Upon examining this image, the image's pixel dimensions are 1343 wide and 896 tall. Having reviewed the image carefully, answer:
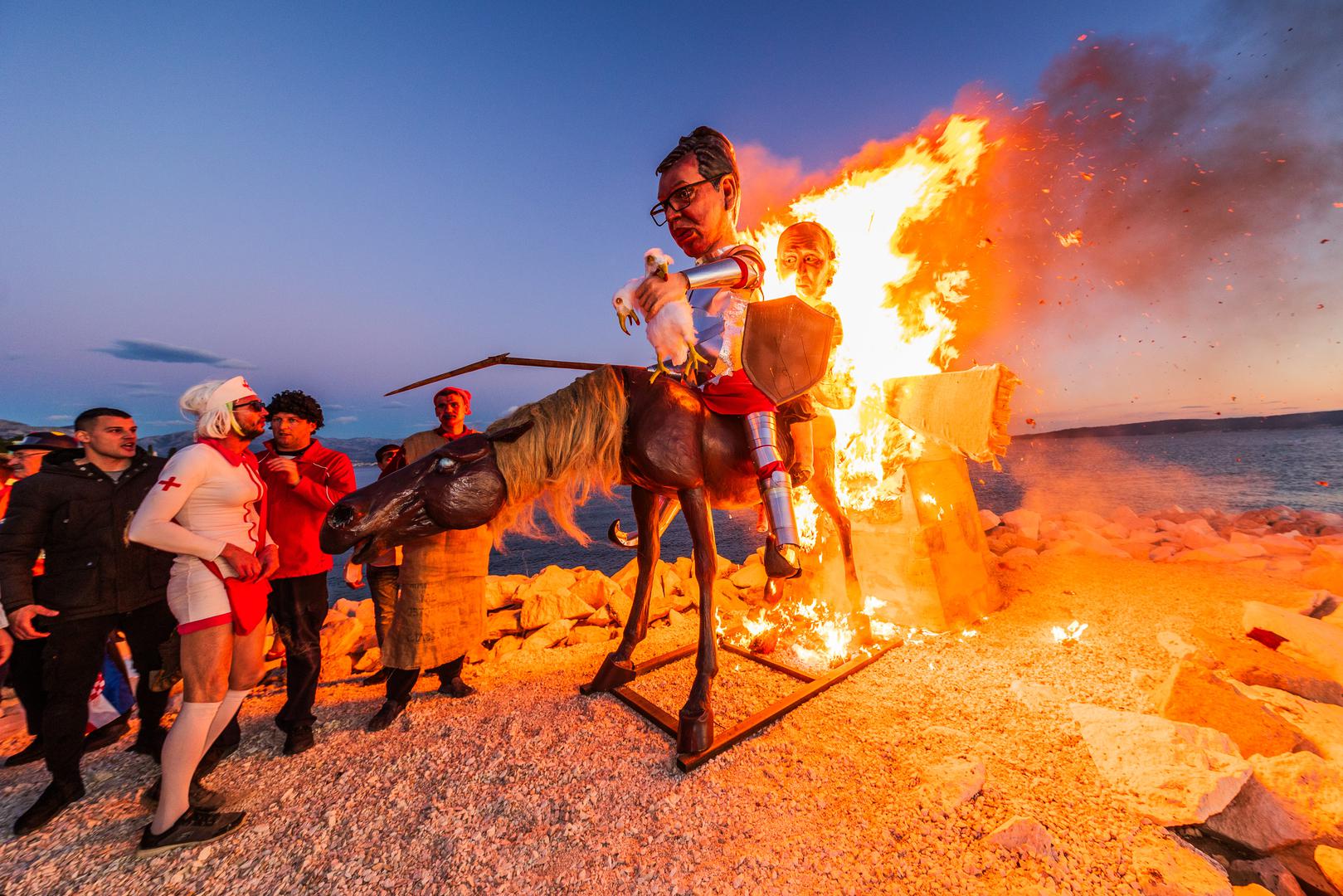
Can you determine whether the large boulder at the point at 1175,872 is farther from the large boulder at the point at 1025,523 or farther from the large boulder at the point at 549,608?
the large boulder at the point at 1025,523

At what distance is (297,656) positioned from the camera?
11.2ft

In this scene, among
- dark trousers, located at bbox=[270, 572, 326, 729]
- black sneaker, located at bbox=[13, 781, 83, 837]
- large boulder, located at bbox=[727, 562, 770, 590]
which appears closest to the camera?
black sneaker, located at bbox=[13, 781, 83, 837]

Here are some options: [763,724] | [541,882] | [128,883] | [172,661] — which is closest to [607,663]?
[763,724]

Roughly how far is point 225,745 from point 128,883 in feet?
4.29

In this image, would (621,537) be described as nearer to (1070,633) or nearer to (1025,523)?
(1070,633)

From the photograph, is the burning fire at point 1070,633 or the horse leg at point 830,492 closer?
the burning fire at point 1070,633

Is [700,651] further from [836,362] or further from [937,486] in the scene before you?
[836,362]

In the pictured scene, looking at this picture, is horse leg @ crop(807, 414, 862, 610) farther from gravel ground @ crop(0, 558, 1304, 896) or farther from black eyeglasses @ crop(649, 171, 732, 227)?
black eyeglasses @ crop(649, 171, 732, 227)

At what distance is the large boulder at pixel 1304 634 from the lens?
119 inches

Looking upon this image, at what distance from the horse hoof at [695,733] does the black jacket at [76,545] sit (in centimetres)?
395

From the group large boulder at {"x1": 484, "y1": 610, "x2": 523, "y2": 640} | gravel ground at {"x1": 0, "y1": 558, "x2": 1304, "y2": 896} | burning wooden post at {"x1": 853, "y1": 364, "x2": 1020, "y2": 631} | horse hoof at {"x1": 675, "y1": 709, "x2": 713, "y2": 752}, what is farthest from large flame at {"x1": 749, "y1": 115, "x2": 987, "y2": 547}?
large boulder at {"x1": 484, "y1": 610, "x2": 523, "y2": 640}

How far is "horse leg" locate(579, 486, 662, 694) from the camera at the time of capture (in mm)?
3744

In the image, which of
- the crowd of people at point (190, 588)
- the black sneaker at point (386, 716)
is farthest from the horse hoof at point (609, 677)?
the black sneaker at point (386, 716)

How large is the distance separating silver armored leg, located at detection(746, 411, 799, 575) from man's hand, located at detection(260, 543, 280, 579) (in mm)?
3158
